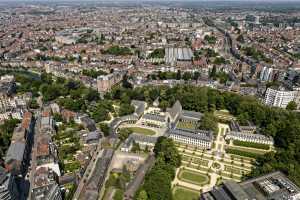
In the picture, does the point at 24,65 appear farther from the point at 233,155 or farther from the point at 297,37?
the point at 297,37

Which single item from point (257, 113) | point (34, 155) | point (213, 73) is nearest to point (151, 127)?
point (257, 113)

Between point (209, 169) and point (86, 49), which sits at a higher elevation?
point (86, 49)

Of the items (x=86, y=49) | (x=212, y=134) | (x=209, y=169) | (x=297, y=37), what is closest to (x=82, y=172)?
(x=209, y=169)

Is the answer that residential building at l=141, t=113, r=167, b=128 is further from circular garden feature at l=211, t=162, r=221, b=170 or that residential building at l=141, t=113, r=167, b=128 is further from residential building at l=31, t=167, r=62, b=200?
residential building at l=31, t=167, r=62, b=200

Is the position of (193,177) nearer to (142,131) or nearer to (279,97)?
(142,131)

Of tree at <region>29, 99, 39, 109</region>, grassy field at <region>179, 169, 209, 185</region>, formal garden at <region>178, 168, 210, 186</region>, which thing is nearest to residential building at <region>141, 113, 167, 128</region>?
formal garden at <region>178, 168, 210, 186</region>

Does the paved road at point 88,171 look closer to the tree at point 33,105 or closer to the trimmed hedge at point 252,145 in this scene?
the trimmed hedge at point 252,145
